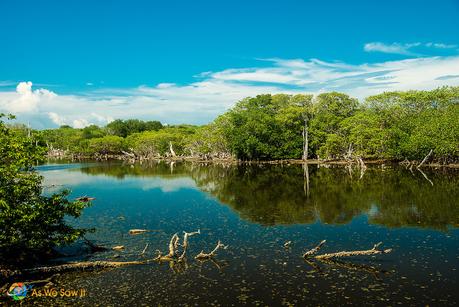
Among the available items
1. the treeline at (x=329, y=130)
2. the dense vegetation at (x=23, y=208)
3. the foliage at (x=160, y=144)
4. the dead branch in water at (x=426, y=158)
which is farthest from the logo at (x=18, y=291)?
the foliage at (x=160, y=144)

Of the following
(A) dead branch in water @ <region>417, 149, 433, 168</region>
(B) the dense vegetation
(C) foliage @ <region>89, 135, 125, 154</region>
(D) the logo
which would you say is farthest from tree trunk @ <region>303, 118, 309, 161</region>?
(D) the logo

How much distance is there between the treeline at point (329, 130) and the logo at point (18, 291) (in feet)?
218

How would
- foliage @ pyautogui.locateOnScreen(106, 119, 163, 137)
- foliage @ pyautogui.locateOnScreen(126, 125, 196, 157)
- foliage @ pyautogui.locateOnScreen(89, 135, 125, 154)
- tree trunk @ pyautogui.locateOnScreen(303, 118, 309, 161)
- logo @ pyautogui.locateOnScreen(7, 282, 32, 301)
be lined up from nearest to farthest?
1. logo @ pyautogui.locateOnScreen(7, 282, 32, 301)
2. tree trunk @ pyautogui.locateOnScreen(303, 118, 309, 161)
3. foliage @ pyautogui.locateOnScreen(126, 125, 196, 157)
4. foliage @ pyautogui.locateOnScreen(89, 135, 125, 154)
5. foliage @ pyautogui.locateOnScreen(106, 119, 163, 137)

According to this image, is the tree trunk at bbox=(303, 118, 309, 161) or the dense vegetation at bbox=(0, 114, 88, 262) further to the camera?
the tree trunk at bbox=(303, 118, 309, 161)

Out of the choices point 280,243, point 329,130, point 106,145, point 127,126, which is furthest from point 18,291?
point 127,126

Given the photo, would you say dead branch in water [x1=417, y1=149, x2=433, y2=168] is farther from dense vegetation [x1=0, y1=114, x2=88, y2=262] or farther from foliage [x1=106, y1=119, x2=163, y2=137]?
foliage [x1=106, y1=119, x2=163, y2=137]

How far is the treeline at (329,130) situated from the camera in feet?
239

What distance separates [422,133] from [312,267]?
59549mm

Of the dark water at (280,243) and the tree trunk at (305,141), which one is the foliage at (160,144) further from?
the dark water at (280,243)

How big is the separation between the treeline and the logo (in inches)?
2622

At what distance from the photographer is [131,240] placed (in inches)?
1026

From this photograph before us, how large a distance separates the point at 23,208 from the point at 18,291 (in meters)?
4.02

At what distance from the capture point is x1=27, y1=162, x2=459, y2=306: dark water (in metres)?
17.0

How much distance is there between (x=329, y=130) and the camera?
93000 millimetres
